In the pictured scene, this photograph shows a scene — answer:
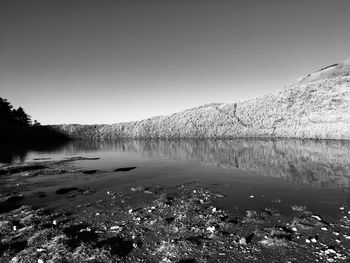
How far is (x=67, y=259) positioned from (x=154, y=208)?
19.7ft

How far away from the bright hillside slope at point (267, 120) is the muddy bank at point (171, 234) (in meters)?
54.0

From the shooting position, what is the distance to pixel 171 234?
37.1 ft

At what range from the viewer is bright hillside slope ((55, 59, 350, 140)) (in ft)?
219

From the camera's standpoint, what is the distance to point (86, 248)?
10180 mm

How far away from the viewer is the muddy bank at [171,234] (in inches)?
374

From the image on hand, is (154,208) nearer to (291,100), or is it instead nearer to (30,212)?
(30,212)

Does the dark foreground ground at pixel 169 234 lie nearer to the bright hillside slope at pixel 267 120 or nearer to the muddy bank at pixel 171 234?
the muddy bank at pixel 171 234

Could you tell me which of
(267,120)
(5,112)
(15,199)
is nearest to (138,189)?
(15,199)

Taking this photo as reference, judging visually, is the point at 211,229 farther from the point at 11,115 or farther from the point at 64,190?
the point at 11,115

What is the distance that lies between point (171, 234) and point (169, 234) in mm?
91

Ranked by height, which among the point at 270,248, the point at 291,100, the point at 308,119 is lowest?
the point at 270,248

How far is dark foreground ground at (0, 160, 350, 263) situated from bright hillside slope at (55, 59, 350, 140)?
177 ft

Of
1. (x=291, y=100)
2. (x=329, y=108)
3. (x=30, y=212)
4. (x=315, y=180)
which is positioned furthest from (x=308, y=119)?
(x=30, y=212)

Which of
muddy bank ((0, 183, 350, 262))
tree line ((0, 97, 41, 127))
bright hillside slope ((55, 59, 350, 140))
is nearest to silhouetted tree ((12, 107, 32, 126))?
tree line ((0, 97, 41, 127))
